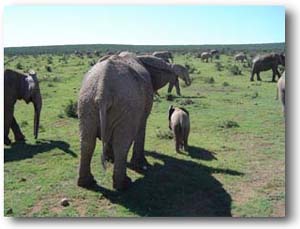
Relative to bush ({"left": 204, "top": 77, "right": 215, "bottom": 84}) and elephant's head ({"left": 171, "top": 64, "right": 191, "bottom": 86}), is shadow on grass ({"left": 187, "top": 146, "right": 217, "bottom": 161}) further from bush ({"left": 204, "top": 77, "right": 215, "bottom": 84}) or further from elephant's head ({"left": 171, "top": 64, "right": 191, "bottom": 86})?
bush ({"left": 204, "top": 77, "right": 215, "bottom": 84})

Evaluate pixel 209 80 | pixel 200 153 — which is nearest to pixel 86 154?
pixel 200 153

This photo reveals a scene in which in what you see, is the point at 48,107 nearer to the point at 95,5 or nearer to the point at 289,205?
the point at 95,5

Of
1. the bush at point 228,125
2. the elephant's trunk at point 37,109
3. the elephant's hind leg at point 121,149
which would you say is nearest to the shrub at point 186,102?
the bush at point 228,125

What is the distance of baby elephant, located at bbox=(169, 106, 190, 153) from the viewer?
5502mm

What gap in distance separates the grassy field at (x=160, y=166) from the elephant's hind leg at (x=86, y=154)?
9 centimetres

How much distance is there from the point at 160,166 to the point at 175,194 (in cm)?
59

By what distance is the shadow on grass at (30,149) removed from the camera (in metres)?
5.01

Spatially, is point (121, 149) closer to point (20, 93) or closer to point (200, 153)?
point (200, 153)

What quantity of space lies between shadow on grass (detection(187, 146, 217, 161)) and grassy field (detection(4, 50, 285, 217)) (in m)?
0.01

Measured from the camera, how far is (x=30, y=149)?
5.31 m

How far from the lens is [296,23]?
4.42 meters

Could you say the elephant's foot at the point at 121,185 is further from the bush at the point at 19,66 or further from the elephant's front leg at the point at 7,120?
the bush at the point at 19,66

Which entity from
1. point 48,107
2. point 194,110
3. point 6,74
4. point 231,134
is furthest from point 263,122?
point 6,74

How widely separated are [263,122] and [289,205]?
204 cm
